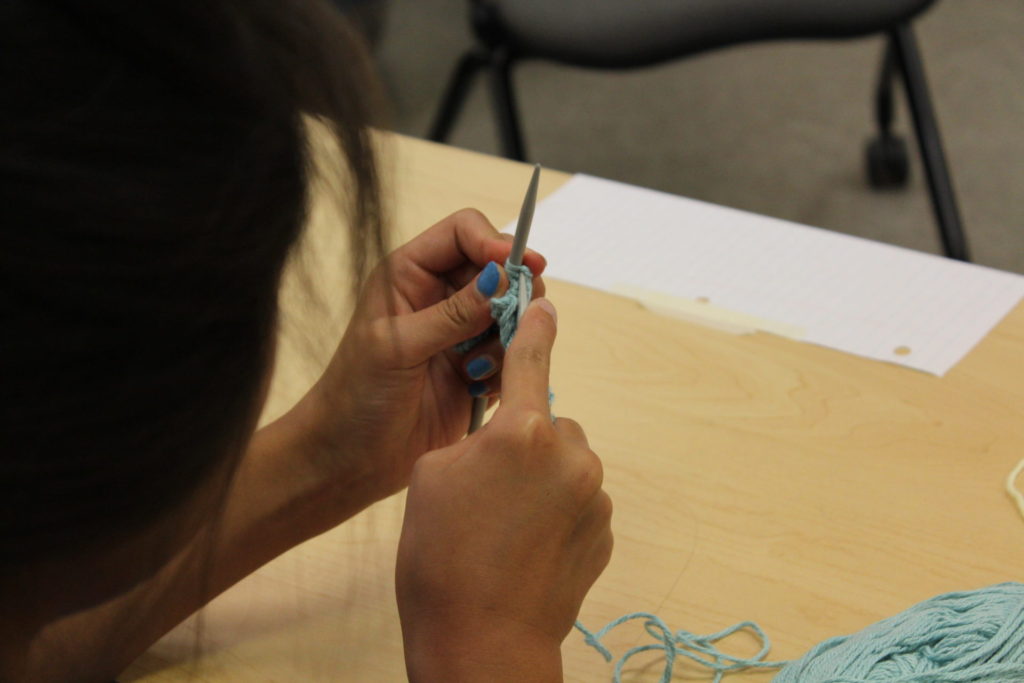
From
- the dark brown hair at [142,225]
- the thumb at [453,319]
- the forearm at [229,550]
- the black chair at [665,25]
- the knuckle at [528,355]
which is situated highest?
the dark brown hair at [142,225]

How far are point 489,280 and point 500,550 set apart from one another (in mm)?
178

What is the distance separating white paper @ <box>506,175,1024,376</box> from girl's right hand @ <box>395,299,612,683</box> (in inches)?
13.8

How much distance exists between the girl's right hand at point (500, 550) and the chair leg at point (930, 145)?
1.15m

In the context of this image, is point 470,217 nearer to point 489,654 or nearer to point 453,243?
point 453,243

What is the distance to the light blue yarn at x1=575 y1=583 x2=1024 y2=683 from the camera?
1.86ft

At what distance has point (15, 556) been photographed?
438 mm

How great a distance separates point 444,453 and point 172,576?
20cm

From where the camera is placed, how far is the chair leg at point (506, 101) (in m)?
1.58

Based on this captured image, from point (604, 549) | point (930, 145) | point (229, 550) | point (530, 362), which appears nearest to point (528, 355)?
point (530, 362)

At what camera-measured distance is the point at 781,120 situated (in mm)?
2416

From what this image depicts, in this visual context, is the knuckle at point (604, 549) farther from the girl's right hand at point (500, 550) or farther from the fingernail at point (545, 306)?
the fingernail at point (545, 306)

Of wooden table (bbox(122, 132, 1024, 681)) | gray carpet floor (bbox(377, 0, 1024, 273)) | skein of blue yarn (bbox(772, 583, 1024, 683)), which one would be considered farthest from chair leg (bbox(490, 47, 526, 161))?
skein of blue yarn (bbox(772, 583, 1024, 683))

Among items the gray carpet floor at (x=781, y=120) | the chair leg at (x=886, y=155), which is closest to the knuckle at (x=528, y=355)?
the gray carpet floor at (x=781, y=120)

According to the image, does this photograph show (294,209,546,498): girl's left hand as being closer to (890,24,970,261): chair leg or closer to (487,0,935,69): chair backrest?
(487,0,935,69): chair backrest
